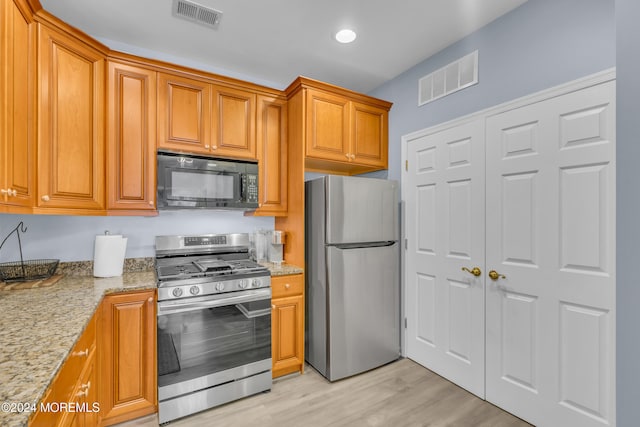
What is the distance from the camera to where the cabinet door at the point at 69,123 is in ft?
5.75

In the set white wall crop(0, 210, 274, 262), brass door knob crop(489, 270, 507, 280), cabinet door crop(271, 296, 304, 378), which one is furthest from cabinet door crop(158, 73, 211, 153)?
brass door knob crop(489, 270, 507, 280)

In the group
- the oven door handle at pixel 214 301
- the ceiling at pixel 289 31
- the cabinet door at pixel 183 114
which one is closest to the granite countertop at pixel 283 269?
the oven door handle at pixel 214 301

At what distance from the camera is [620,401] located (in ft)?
2.64

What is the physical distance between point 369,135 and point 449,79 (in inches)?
32.6

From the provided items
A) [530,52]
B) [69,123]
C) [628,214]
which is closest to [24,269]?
[69,123]

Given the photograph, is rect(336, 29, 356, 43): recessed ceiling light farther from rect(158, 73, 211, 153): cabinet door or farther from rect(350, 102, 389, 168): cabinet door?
rect(158, 73, 211, 153): cabinet door

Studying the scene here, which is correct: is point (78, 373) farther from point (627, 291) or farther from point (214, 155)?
point (627, 291)

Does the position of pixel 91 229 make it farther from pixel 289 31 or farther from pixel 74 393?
pixel 289 31

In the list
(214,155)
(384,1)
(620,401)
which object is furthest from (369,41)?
(620,401)

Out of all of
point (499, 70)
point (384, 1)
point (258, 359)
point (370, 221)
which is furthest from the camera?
point (370, 221)

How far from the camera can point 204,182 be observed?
7.87ft

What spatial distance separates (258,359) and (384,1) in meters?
2.65

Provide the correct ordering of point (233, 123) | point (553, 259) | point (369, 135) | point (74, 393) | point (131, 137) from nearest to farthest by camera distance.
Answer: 1. point (74, 393)
2. point (553, 259)
3. point (131, 137)
4. point (233, 123)
5. point (369, 135)

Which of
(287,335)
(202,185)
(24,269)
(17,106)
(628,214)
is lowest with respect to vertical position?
(287,335)
